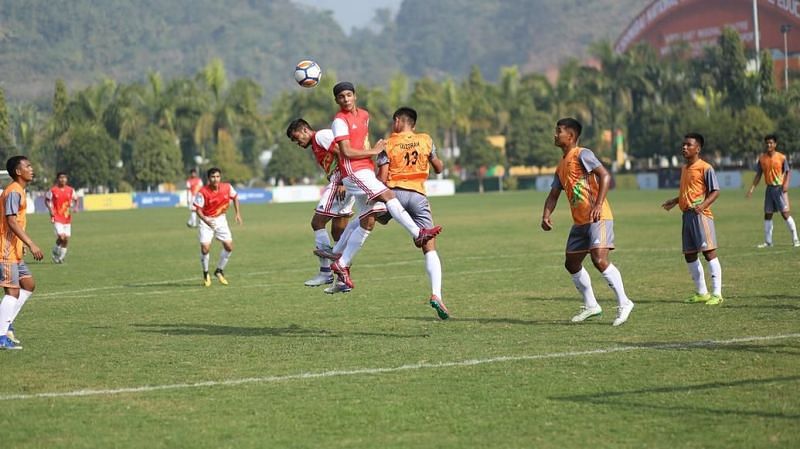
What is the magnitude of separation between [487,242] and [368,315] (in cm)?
1660

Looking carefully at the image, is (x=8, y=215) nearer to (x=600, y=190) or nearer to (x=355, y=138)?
(x=355, y=138)

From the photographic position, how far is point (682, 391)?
970 centimetres

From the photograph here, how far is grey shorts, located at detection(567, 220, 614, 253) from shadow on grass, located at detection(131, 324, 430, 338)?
2234mm

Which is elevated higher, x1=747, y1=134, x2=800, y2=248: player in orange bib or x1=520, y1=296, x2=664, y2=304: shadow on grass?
x1=747, y1=134, x2=800, y2=248: player in orange bib

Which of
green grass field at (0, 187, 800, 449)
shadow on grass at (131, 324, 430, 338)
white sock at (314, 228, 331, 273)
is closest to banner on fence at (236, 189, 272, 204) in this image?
green grass field at (0, 187, 800, 449)

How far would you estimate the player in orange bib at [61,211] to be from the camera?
3042 cm

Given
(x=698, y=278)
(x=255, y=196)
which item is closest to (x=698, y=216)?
(x=698, y=278)

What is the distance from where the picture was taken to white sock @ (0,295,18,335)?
1343 cm

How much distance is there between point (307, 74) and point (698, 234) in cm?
605

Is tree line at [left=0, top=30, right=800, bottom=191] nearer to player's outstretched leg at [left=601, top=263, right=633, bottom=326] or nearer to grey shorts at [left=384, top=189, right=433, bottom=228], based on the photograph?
player's outstretched leg at [left=601, top=263, right=633, bottom=326]

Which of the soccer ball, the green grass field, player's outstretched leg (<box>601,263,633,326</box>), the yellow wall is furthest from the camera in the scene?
the yellow wall

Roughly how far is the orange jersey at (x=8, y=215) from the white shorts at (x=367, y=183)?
4.00m

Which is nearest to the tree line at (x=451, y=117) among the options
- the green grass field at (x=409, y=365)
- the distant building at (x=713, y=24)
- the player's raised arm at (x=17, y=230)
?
the distant building at (x=713, y=24)

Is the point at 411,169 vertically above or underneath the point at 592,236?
above
